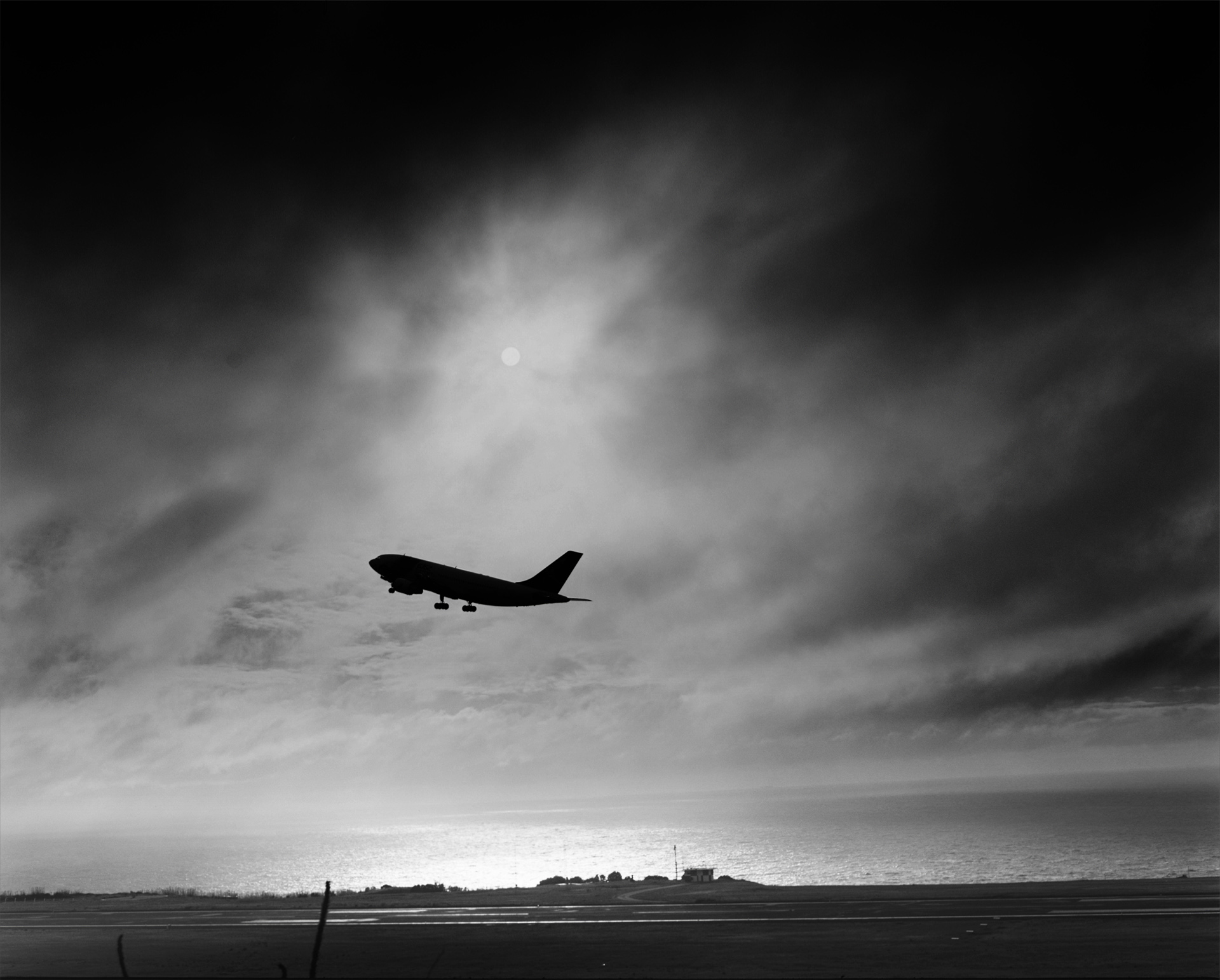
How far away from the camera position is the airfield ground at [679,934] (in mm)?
47812

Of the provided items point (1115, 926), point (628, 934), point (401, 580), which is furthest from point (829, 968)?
point (401, 580)

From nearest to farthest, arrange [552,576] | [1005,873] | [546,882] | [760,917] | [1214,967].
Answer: [1214,967] → [760,917] → [552,576] → [546,882] → [1005,873]

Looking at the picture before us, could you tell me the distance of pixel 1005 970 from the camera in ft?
147

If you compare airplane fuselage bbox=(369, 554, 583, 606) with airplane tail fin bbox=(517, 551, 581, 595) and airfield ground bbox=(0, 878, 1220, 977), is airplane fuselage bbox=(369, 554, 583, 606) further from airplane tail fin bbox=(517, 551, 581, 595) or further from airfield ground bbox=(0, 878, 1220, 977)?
airfield ground bbox=(0, 878, 1220, 977)

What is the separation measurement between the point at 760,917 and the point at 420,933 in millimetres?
24659

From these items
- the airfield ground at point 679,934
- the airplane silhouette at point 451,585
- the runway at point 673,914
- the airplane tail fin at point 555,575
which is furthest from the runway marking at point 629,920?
the airplane tail fin at point 555,575

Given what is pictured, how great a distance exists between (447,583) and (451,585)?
0.45 m

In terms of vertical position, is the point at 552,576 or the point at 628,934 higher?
the point at 552,576

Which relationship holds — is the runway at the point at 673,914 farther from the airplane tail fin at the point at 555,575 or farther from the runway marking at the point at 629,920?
the airplane tail fin at the point at 555,575

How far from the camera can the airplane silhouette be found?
83500mm

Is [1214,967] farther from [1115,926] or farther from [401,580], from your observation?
[401,580]

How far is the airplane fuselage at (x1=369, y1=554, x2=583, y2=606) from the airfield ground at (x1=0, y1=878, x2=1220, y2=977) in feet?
89.7

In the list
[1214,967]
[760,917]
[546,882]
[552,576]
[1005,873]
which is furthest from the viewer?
[1005,873]

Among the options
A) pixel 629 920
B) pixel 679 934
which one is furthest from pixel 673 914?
pixel 679 934
